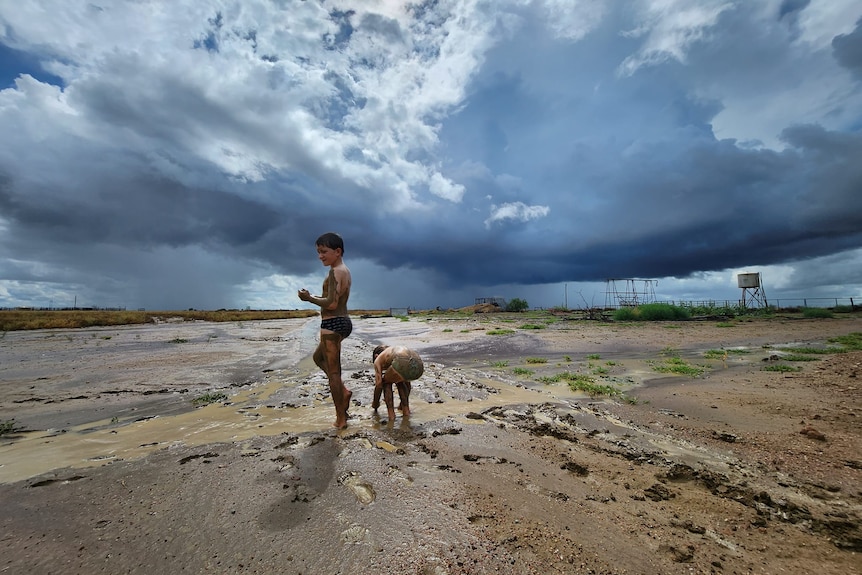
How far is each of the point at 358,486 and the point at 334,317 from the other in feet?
9.99

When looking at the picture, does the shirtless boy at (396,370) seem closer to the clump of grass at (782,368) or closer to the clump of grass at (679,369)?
the clump of grass at (679,369)

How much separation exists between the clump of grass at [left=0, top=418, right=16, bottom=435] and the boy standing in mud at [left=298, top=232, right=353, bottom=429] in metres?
5.42

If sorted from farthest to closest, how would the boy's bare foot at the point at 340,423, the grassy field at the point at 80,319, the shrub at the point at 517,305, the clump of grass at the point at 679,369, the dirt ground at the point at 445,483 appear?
the shrub at the point at 517,305 → the grassy field at the point at 80,319 → the clump of grass at the point at 679,369 → the boy's bare foot at the point at 340,423 → the dirt ground at the point at 445,483

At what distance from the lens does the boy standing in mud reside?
612cm

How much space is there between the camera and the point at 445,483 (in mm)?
3920

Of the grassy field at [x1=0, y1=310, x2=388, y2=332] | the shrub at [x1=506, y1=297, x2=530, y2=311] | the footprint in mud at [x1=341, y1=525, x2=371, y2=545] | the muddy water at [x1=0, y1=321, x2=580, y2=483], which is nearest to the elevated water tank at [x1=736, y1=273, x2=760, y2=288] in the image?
the shrub at [x1=506, y1=297, x2=530, y2=311]

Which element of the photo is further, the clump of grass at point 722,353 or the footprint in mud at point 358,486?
the clump of grass at point 722,353

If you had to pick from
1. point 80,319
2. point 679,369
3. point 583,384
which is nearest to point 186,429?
point 583,384

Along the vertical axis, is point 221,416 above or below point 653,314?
below

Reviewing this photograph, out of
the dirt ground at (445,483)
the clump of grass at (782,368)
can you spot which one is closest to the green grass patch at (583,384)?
the dirt ground at (445,483)

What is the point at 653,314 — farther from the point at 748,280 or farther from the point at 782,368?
the point at 782,368

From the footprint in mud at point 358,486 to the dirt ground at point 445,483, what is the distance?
3 cm

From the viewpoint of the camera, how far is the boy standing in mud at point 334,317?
6.12 metres

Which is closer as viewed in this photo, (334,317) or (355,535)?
(355,535)
